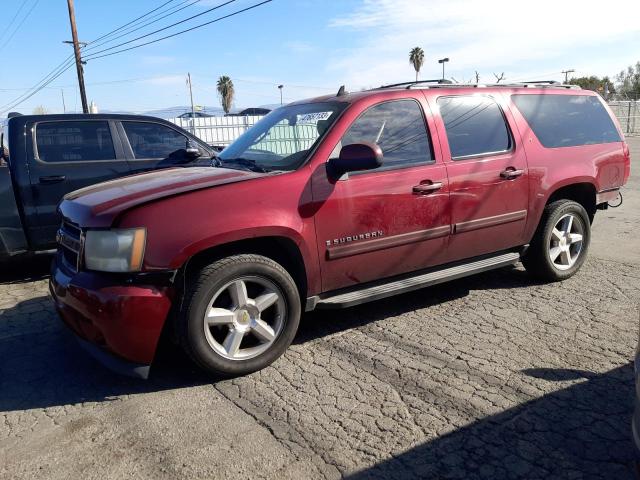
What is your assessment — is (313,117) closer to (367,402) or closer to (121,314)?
(121,314)

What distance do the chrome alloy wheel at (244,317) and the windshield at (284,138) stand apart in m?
0.87

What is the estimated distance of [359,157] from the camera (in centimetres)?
353

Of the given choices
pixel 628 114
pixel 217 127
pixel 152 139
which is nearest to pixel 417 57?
pixel 628 114

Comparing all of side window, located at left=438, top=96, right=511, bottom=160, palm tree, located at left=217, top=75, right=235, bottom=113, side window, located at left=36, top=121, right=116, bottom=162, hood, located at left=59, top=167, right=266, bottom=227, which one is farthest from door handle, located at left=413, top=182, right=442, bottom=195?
palm tree, located at left=217, top=75, right=235, bottom=113

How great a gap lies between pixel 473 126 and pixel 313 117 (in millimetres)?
1344

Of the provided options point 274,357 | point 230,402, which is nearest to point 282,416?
point 230,402

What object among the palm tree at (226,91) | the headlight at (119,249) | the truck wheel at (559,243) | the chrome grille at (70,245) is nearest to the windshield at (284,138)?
the headlight at (119,249)

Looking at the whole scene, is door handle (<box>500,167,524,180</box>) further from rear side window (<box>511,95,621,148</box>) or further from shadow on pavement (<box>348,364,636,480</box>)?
shadow on pavement (<box>348,364,636,480</box>)

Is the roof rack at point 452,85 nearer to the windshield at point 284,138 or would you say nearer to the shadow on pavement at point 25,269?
the windshield at point 284,138

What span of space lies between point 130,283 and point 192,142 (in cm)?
386

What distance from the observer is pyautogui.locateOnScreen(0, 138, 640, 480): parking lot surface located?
2.58 m

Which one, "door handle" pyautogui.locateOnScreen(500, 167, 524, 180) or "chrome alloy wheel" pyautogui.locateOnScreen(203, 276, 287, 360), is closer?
"chrome alloy wheel" pyautogui.locateOnScreen(203, 276, 287, 360)

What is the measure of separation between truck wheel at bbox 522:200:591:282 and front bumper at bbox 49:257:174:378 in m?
3.38

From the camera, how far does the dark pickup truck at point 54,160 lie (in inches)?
214
